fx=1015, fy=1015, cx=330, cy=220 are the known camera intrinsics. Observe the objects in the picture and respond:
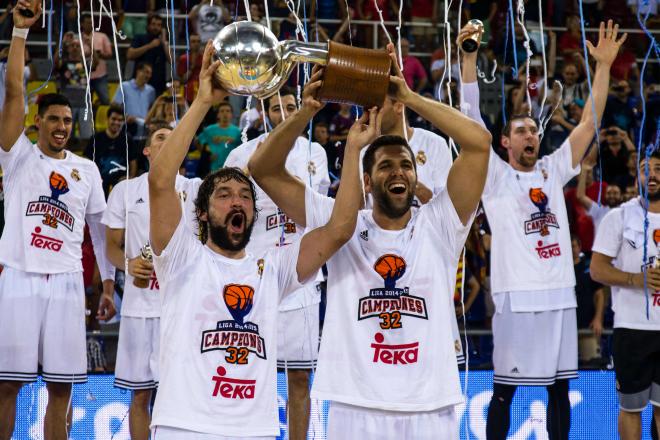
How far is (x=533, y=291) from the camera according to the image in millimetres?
5586

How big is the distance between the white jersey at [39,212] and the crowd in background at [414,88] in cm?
116

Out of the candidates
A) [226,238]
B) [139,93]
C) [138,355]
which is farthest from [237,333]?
[139,93]

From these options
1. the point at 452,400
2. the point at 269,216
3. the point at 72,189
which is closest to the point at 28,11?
the point at 72,189

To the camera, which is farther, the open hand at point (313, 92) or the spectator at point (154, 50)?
the spectator at point (154, 50)

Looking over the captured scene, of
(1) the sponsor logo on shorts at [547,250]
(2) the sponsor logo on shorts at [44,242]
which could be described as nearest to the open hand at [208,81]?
(2) the sponsor logo on shorts at [44,242]

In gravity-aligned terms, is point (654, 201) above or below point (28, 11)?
below

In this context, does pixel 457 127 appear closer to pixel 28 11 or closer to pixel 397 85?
Answer: pixel 397 85

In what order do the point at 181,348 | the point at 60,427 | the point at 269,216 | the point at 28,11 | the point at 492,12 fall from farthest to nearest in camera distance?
1. the point at 492,12
2. the point at 269,216
3. the point at 60,427
4. the point at 28,11
5. the point at 181,348

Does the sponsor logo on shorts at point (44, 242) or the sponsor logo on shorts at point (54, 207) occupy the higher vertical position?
the sponsor logo on shorts at point (54, 207)

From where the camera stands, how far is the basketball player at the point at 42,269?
528cm

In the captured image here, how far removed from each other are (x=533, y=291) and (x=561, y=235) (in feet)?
1.14

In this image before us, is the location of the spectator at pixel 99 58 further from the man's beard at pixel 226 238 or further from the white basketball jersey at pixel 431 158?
the man's beard at pixel 226 238

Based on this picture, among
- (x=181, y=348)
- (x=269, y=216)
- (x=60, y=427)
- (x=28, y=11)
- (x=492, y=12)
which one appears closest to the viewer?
(x=181, y=348)

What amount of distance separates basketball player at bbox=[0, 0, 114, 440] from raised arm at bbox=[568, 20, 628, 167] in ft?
9.21
